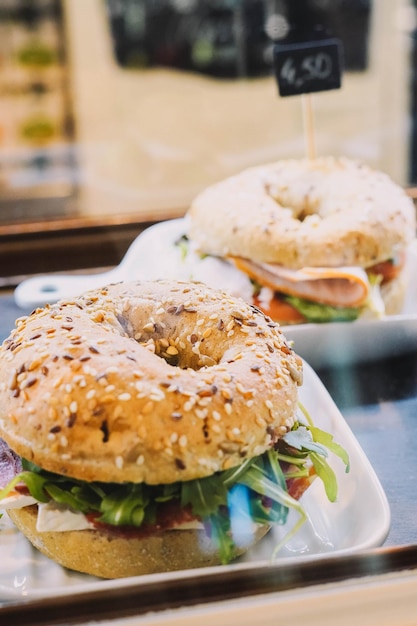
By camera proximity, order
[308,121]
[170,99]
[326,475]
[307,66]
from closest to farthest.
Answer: [326,475] → [307,66] → [308,121] → [170,99]

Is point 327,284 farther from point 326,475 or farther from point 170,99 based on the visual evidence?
point 170,99

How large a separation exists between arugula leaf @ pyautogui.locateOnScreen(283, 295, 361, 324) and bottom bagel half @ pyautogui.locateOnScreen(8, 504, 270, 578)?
3.10 ft

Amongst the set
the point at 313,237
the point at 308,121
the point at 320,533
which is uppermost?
the point at 308,121

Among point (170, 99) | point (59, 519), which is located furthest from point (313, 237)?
point (170, 99)

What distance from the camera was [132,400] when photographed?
1.30 m

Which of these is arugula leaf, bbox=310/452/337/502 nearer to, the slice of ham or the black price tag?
the slice of ham

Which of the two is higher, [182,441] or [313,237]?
[313,237]

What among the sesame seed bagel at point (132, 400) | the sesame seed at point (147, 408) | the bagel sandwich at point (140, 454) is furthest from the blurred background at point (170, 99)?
the sesame seed at point (147, 408)

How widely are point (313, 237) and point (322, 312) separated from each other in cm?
22

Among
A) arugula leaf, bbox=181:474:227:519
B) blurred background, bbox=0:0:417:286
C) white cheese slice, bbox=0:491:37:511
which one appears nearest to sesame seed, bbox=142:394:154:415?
arugula leaf, bbox=181:474:227:519

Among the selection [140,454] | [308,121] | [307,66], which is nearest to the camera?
[140,454]

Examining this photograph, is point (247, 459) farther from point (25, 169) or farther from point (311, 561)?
point (25, 169)

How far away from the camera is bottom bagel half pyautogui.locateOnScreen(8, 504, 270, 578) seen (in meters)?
1.32

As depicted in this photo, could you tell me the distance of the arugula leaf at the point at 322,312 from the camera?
2166 mm
